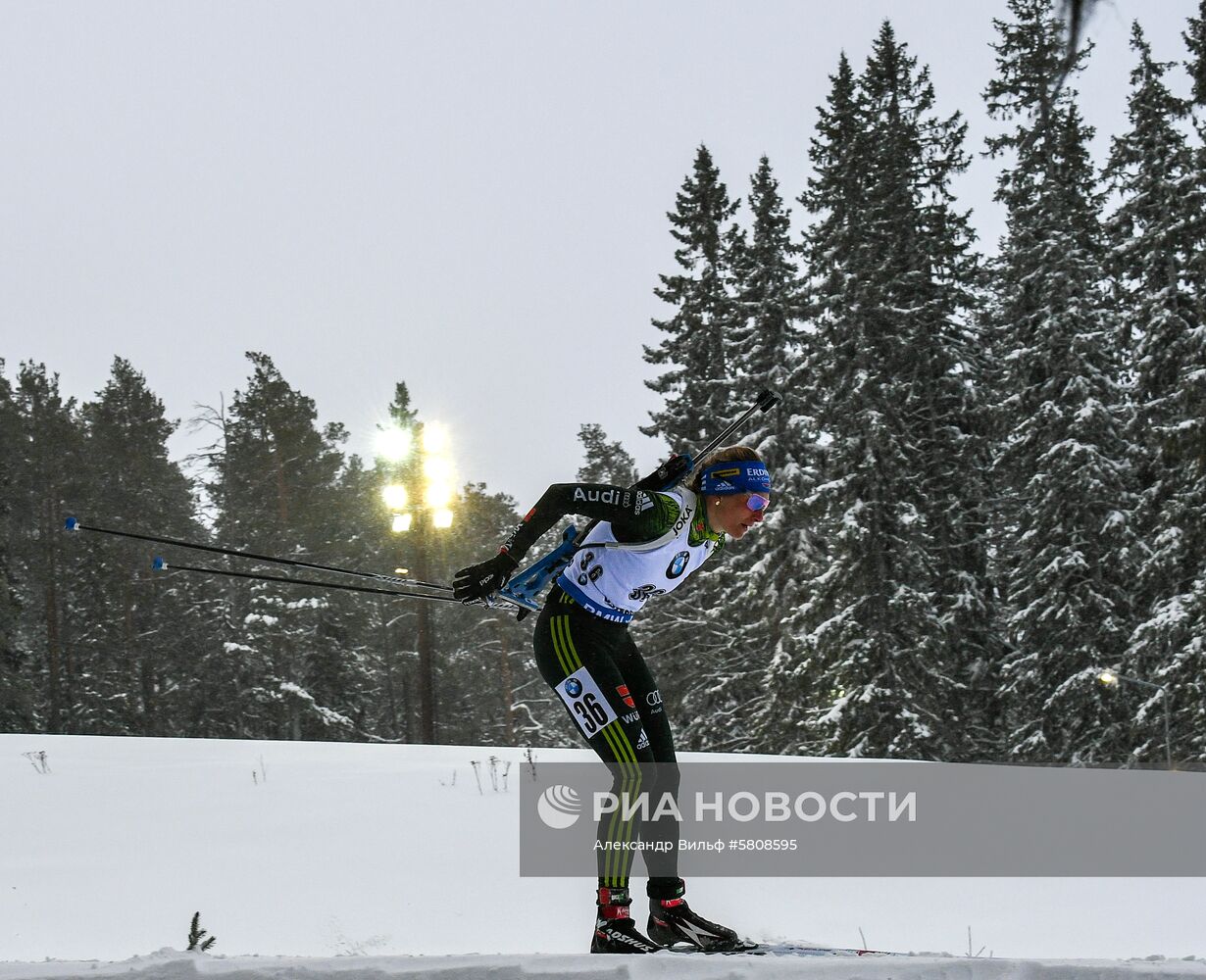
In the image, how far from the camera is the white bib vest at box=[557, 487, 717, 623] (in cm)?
449

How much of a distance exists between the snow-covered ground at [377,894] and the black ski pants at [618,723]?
860 millimetres

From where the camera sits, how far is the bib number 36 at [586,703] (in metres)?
4.44

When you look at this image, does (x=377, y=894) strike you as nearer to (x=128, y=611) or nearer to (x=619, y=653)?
(x=619, y=653)

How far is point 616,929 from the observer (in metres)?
4.25

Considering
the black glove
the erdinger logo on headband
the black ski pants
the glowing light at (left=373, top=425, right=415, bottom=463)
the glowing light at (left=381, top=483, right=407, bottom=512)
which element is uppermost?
the glowing light at (left=373, top=425, right=415, bottom=463)

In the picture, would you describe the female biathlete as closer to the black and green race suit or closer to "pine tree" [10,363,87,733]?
the black and green race suit

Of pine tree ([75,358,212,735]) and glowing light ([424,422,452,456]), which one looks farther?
pine tree ([75,358,212,735])

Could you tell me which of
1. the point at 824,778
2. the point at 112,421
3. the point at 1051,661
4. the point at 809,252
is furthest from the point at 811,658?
the point at 112,421

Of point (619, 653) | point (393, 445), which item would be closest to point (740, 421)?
point (619, 653)

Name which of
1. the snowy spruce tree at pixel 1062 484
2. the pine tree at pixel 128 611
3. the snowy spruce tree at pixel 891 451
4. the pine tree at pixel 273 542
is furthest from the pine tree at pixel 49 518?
the snowy spruce tree at pixel 1062 484

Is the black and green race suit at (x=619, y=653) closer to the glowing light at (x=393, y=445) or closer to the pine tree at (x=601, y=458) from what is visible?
the glowing light at (x=393, y=445)

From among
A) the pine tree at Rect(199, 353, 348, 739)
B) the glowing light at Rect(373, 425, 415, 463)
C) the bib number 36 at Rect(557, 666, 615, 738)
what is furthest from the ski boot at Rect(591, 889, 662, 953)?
the pine tree at Rect(199, 353, 348, 739)

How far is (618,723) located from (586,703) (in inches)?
6.0

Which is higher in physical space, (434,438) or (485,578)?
(434,438)
